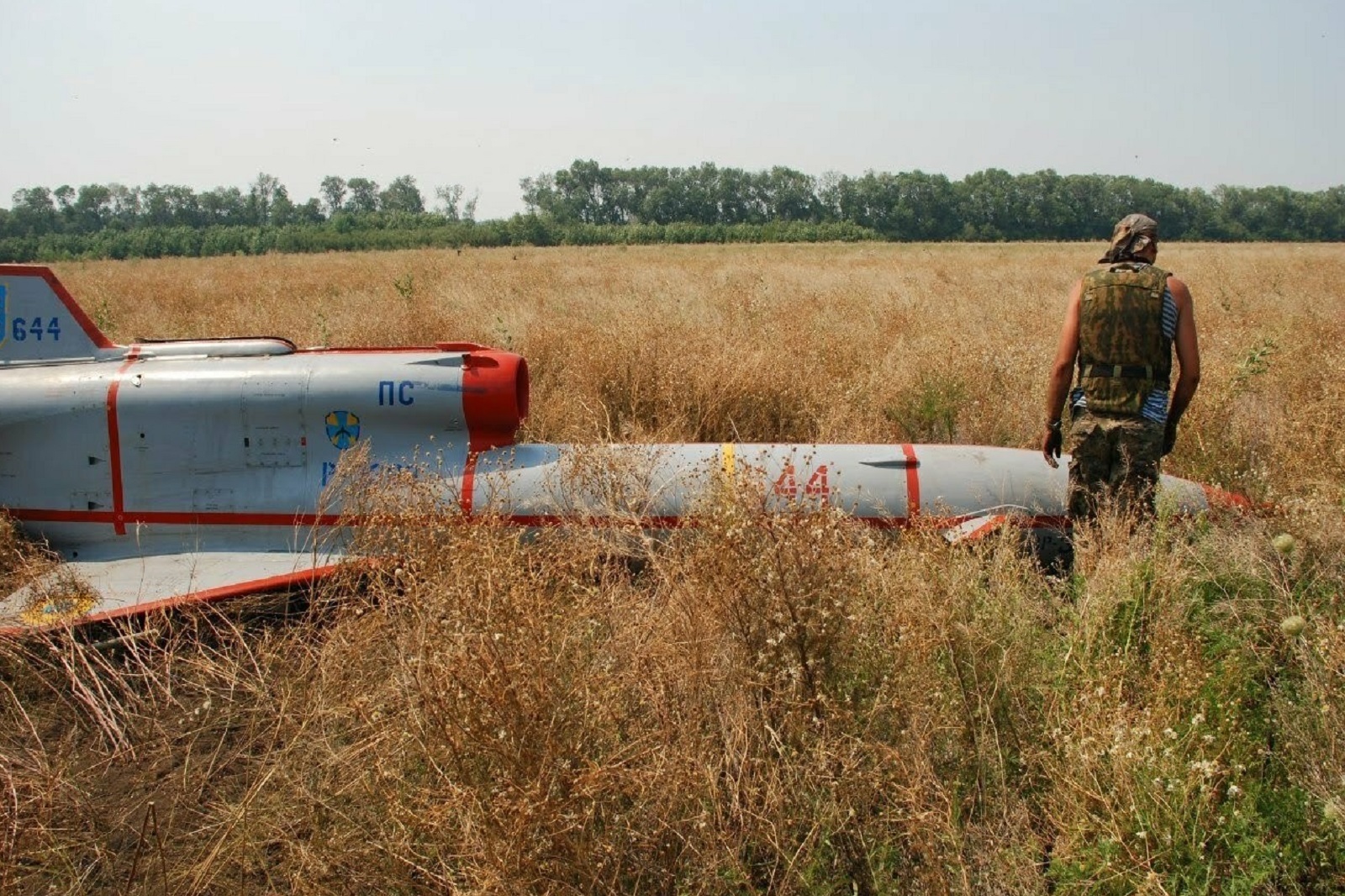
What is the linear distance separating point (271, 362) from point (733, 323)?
7205 millimetres

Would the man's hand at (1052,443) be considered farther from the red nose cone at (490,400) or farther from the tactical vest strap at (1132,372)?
the red nose cone at (490,400)

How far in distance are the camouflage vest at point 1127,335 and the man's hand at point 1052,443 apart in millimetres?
289

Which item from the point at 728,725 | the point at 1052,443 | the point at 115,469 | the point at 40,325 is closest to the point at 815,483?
the point at 1052,443

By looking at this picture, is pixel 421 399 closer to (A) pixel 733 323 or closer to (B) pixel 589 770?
(B) pixel 589 770

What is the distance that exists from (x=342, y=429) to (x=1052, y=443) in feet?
14.8

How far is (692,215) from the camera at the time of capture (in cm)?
7494

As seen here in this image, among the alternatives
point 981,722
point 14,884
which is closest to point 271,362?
point 14,884

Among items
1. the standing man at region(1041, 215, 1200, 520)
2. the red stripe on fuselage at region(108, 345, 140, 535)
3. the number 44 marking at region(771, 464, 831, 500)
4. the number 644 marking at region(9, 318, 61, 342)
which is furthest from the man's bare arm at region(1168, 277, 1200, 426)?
the number 644 marking at region(9, 318, 61, 342)

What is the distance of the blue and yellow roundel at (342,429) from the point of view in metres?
6.07

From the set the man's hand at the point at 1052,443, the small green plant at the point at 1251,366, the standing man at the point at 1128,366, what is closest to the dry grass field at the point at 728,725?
the standing man at the point at 1128,366

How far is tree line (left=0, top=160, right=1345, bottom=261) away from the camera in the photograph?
49875mm

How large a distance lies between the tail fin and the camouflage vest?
6.71 meters

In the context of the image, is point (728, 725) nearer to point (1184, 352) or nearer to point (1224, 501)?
point (1184, 352)

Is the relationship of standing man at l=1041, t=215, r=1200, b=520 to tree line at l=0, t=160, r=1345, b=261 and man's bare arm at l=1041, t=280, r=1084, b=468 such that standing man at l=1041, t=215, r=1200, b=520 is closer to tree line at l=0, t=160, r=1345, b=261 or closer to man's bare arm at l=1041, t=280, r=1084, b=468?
man's bare arm at l=1041, t=280, r=1084, b=468
